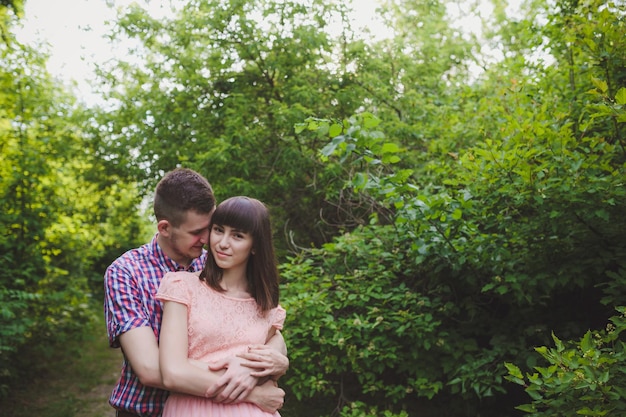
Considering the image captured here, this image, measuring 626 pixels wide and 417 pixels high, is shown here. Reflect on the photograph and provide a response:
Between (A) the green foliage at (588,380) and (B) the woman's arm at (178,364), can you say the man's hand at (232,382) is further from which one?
(A) the green foliage at (588,380)

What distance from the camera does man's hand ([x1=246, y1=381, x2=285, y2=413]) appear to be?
200 centimetres

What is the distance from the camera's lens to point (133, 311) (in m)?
1.93

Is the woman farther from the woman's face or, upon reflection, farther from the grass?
the grass

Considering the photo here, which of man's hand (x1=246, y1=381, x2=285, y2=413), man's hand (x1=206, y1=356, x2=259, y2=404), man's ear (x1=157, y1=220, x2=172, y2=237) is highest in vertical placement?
man's ear (x1=157, y1=220, x2=172, y2=237)

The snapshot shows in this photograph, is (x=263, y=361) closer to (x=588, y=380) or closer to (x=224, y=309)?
(x=224, y=309)

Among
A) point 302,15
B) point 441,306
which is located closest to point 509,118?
point 441,306

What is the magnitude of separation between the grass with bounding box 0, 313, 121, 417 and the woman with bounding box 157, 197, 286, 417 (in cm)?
554

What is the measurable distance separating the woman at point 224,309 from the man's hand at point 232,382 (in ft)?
0.04

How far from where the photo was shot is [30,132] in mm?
7801

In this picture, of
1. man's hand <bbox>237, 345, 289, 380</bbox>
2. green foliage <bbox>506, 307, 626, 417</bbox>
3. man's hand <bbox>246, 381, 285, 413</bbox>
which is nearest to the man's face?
man's hand <bbox>237, 345, 289, 380</bbox>

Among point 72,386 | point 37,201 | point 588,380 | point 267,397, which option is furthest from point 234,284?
point 72,386

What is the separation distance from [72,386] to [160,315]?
6.66 m

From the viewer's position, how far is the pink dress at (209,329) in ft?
6.31

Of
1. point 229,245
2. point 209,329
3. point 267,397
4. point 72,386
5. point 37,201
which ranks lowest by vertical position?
point 72,386
